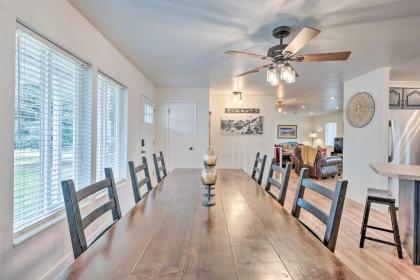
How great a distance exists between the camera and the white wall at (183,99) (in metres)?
5.49

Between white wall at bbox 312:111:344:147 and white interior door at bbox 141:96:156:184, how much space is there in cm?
865

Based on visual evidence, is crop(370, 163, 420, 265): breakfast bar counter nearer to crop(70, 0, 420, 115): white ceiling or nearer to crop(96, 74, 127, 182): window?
crop(70, 0, 420, 115): white ceiling

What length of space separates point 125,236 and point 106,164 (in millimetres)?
2165

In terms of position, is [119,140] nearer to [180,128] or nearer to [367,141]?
[180,128]

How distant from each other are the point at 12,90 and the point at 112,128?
1790 mm

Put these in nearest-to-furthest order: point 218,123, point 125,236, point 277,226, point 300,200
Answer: point 125,236, point 277,226, point 300,200, point 218,123

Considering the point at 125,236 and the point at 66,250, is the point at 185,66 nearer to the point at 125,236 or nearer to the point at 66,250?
the point at 66,250

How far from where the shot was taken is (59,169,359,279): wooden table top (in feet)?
2.64

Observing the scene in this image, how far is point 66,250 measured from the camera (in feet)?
6.87

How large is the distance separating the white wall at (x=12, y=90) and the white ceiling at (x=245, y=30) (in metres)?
0.19

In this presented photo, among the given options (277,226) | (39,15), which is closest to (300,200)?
(277,226)

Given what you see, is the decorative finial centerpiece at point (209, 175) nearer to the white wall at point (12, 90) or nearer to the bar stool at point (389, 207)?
the white wall at point (12, 90)

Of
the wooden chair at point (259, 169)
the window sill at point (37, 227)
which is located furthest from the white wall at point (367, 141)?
the window sill at point (37, 227)

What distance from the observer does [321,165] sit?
6.82m
